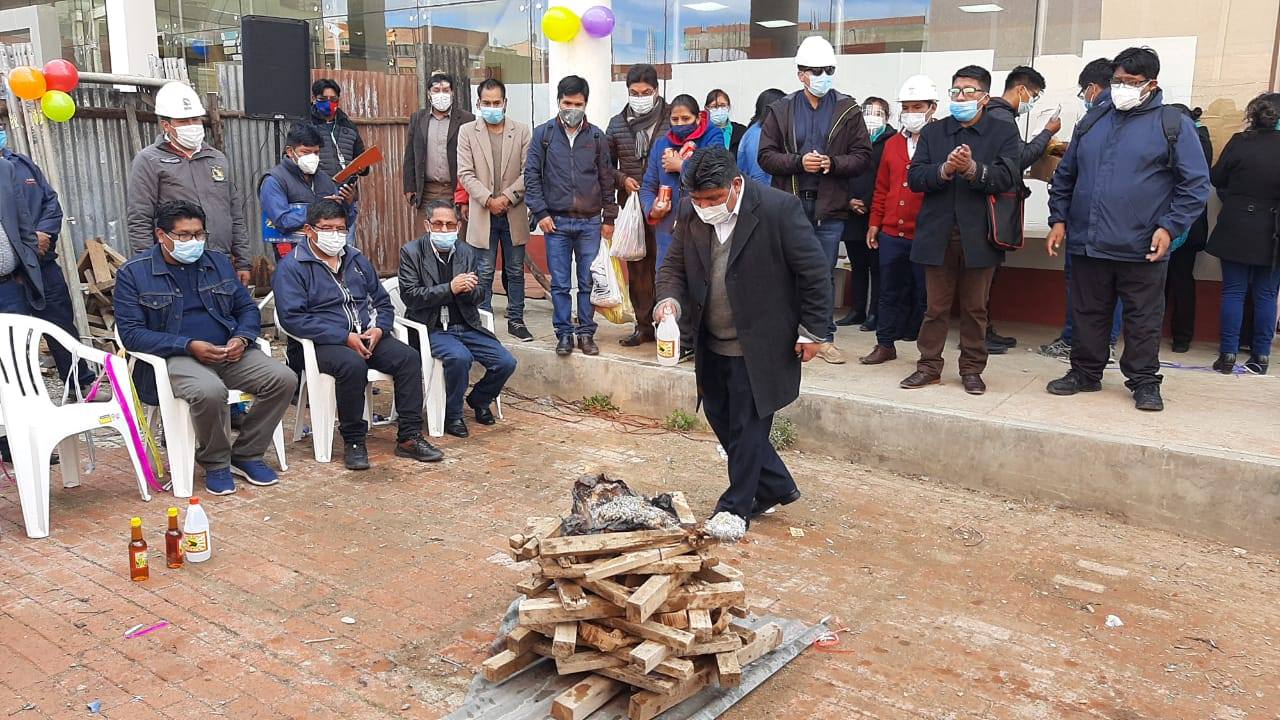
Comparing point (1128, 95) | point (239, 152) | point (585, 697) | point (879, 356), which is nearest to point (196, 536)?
point (585, 697)

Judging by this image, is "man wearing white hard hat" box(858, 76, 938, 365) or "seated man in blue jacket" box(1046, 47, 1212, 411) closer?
"seated man in blue jacket" box(1046, 47, 1212, 411)

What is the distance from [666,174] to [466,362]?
2020 mm

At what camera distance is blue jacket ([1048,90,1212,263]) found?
5918 millimetres

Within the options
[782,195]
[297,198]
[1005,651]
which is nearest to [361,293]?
[297,198]

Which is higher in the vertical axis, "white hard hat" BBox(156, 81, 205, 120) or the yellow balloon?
the yellow balloon

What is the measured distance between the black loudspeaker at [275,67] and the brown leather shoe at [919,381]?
249 inches

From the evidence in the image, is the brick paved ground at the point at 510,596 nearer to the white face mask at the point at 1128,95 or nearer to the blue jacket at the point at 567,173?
the blue jacket at the point at 567,173

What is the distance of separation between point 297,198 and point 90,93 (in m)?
2.42

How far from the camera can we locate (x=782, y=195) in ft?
16.5

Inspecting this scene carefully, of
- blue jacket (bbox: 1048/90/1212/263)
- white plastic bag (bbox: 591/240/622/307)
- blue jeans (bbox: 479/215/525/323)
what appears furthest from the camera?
blue jeans (bbox: 479/215/525/323)

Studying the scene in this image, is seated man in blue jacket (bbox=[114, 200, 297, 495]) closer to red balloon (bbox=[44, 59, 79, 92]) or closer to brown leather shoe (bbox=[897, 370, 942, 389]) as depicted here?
red balloon (bbox=[44, 59, 79, 92])

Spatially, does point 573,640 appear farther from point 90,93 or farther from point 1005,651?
point 90,93

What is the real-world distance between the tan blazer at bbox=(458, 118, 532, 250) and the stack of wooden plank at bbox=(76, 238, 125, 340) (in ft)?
9.66

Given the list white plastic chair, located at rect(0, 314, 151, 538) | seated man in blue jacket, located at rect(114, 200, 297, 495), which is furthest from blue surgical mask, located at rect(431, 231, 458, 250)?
white plastic chair, located at rect(0, 314, 151, 538)
